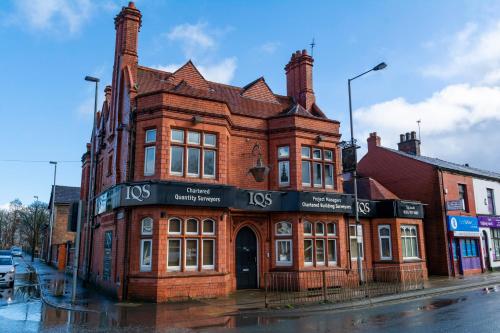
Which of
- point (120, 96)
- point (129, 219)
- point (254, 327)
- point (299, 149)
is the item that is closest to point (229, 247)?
point (129, 219)

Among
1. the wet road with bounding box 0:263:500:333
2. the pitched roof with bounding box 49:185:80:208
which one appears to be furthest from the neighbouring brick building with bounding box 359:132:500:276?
the pitched roof with bounding box 49:185:80:208

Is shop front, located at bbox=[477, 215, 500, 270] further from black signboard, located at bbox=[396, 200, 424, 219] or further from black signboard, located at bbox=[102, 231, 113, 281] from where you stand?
black signboard, located at bbox=[102, 231, 113, 281]

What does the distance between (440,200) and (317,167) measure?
10.9 metres

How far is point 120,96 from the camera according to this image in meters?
18.2

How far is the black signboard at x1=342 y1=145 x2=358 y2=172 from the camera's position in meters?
17.7

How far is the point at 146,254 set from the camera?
1498 cm

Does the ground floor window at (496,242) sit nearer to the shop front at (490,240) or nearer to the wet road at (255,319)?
the shop front at (490,240)

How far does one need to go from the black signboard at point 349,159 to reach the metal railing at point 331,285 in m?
4.53

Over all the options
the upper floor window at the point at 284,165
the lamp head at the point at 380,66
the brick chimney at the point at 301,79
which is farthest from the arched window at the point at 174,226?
the lamp head at the point at 380,66

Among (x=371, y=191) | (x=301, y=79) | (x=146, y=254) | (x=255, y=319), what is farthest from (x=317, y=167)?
(x=255, y=319)

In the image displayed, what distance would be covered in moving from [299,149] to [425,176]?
12.3 metres

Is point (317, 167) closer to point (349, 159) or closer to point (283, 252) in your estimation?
point (349, 159)

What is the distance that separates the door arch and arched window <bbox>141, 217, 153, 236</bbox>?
172 inches

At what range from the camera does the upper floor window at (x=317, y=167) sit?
62.1 ft
